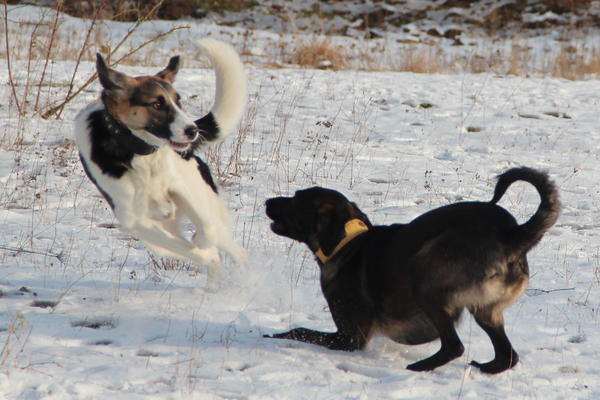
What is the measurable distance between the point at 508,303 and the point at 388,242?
2.26 feet

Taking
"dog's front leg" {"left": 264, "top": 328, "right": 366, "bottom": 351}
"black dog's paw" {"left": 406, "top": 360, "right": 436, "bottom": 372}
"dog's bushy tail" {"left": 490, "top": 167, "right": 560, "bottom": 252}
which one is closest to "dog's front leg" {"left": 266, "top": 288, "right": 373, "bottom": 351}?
"dog's front leg" {"left": 264, "top": 328, "right": 366, "bottom": 351}

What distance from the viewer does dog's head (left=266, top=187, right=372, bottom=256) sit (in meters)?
3.99

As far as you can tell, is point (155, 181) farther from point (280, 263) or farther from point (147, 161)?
point (280, 263)

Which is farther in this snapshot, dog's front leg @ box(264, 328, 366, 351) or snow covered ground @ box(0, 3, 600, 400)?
dog's front leg @ box(264, 328, 366, 351)

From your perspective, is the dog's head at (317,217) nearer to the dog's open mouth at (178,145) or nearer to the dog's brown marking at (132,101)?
the dog's open mouth at (178,145)

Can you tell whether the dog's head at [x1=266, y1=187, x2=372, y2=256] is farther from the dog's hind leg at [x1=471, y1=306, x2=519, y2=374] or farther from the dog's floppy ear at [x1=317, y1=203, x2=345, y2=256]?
the dog's hind leg at [x1=471, y1=306, x2=519, y2=374]

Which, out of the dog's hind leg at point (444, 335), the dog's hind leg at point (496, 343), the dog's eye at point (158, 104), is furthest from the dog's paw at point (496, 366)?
the dog's eye at point (158, 104)

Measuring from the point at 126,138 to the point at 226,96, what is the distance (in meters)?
1.04

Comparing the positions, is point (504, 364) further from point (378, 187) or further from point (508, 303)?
point (378, 187)

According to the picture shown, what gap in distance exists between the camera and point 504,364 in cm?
344

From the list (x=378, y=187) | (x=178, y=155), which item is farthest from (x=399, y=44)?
(x=178, y=155)

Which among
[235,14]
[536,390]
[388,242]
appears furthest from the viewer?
[235,14]

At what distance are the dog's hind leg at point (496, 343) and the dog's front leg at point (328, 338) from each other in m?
0.65

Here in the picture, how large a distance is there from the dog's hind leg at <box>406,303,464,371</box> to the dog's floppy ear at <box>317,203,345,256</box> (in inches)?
27.4
